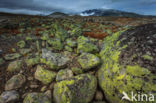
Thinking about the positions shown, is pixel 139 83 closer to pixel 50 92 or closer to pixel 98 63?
pixel 98 63

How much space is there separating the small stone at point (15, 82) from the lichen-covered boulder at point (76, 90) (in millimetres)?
2149

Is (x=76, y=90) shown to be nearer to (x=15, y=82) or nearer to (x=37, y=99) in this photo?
(x=37, y=99)

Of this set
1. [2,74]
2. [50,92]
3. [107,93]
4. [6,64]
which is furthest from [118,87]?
[6,64]

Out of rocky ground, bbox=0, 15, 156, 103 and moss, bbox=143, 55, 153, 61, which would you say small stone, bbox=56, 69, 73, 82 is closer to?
rocky ground, bbox=0, 15, 156, 103

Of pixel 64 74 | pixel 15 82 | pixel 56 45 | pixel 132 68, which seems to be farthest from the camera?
pixel 56 45

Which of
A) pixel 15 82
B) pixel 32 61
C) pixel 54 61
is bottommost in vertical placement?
pixel 15 82

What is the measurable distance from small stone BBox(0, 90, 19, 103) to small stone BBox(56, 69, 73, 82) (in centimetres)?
197

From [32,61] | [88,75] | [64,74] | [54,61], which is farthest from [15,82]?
[88,75]

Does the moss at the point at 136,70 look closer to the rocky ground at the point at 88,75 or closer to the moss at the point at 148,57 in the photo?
the rocky ground at the point at 88,75

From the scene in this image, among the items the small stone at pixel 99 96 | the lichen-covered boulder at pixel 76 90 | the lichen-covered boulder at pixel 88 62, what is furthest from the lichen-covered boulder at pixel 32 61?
the small stone at pixel 99 96

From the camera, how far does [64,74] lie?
14.6ft

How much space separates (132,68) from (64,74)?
321 centimetres

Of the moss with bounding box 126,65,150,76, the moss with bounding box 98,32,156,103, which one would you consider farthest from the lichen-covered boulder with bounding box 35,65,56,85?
the moss with bounding box 126,65,150,76

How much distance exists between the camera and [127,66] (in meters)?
3.14
